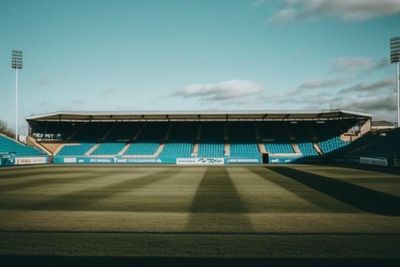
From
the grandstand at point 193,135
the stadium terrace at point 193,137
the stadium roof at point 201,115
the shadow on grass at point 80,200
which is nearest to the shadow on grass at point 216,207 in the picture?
the shadow on grass at point 80,200

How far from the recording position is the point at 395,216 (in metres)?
11.0

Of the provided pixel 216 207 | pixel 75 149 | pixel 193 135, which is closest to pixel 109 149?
pixel 75 149

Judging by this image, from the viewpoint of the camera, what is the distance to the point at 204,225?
9.91 m

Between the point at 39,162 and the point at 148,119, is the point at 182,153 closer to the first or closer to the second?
the point at 148,119

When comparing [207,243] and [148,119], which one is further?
[148,119]

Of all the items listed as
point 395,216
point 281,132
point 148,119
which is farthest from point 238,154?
point 395,216

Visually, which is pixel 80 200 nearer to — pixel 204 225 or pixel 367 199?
pixel 204 225

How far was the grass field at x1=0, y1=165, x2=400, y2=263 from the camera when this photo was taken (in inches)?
293

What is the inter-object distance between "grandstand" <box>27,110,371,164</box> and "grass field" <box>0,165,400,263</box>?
3398cm

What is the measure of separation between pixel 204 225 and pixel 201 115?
43335 mm

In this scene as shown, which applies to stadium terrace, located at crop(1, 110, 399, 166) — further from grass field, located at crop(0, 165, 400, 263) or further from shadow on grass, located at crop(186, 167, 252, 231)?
grass field, located at crop(0, 165, 400, 263)

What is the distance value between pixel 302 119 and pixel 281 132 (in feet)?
16.3

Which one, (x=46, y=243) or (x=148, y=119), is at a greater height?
(x=148, y=119)

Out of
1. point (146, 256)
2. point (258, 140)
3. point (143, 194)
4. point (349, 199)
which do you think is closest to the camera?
point (146, 256)
